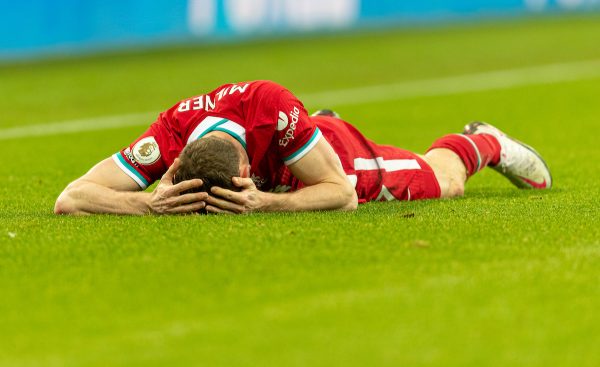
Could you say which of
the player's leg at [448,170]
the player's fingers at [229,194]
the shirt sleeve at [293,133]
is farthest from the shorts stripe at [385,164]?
the player's fingers at [229,194]

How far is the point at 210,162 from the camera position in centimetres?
554

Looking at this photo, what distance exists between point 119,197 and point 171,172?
37cm

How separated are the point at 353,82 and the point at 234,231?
10.7 m

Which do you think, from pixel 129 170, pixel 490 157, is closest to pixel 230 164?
pixel 129 170

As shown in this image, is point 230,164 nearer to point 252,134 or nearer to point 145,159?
point 252,134

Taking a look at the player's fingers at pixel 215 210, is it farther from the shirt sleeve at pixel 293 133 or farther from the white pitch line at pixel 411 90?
the white pitch line at pixel 411 90

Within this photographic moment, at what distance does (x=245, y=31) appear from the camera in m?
20.8

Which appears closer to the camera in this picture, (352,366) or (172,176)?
(352,366)

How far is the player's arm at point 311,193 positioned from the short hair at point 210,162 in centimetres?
18

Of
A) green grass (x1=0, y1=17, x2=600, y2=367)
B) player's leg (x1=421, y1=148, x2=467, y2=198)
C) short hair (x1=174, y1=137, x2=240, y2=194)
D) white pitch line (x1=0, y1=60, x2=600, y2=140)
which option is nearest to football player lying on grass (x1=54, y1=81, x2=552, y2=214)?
short hair (x1=174, y1=137, x2=240, y2=194)

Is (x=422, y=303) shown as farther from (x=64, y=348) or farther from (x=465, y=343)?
(x=64, y=348)

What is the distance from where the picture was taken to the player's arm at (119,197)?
5762mm

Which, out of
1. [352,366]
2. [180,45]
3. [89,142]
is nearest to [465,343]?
[352,366]

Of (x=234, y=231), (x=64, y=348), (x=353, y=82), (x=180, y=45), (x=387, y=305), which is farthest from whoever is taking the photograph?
(x=180, y=45)
